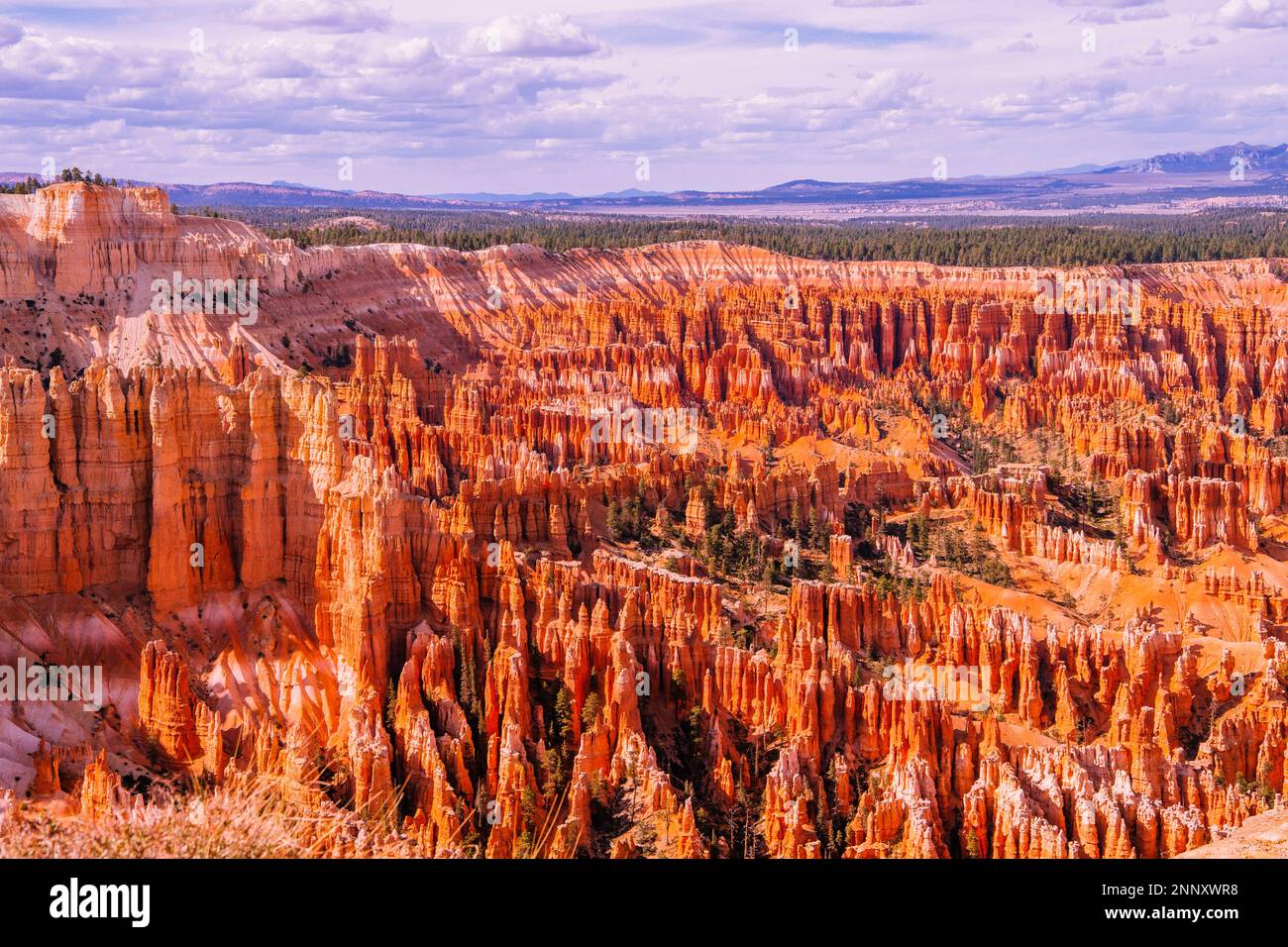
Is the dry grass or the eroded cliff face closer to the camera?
the dry grass

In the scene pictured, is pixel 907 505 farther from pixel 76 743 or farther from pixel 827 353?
pixel 827 353

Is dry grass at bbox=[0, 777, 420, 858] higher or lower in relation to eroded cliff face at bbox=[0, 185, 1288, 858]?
higher

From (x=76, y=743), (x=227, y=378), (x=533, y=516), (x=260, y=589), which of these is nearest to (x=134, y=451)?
(x=260, y=589)

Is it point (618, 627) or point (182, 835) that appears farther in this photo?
point (618, 627)

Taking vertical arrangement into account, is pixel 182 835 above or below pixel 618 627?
above

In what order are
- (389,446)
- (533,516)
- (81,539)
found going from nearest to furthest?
1. (81,539)
2. (533,516)
3. (389,446)

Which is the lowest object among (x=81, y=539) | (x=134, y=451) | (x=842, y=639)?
(x=842, y=639)

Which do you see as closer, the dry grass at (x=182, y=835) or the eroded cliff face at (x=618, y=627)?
the dry grass at (x=182, y=835)
